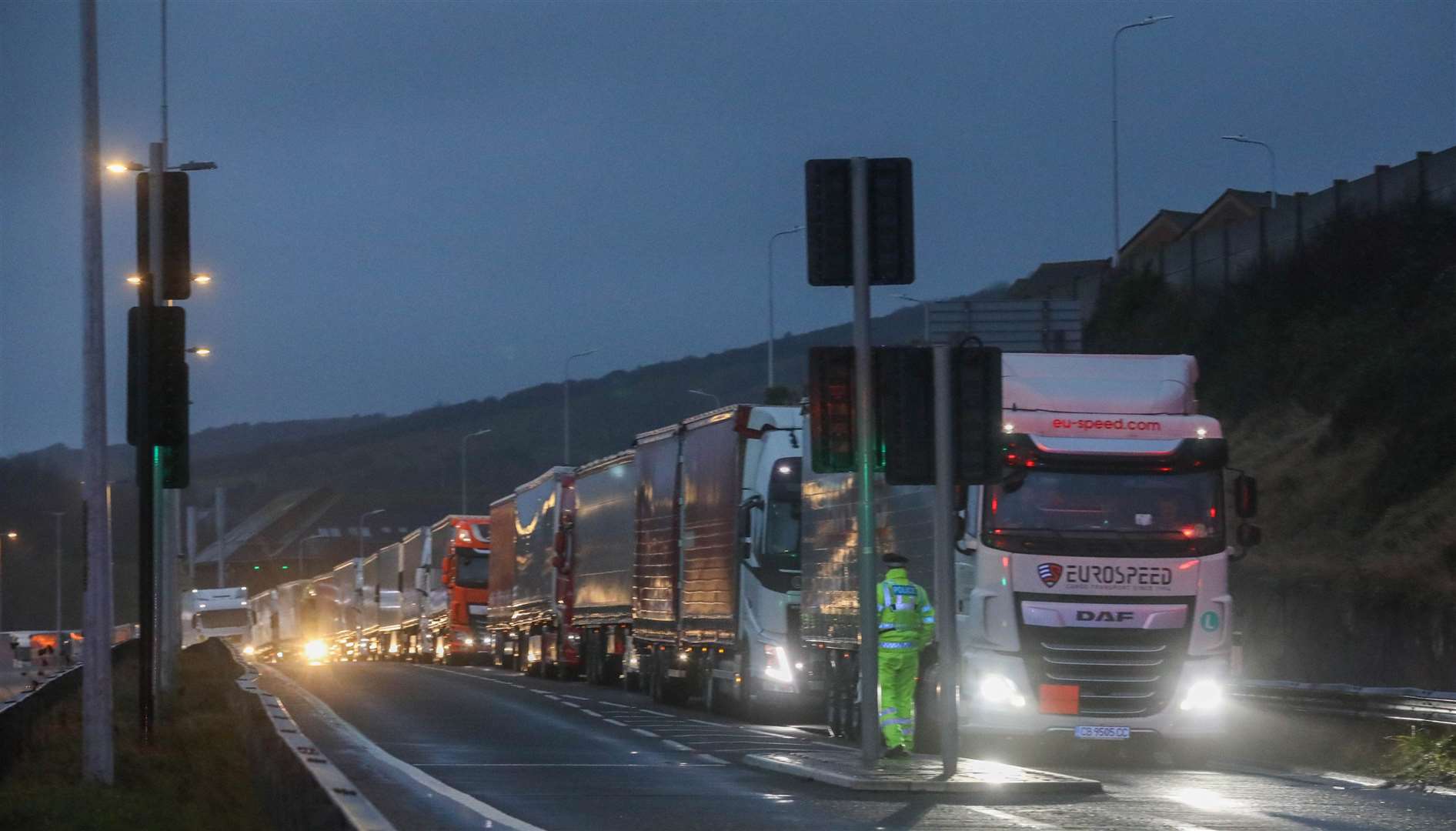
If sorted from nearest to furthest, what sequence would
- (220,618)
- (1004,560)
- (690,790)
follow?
(690,790), (1004,560), (220,618)

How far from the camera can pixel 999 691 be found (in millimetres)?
17969

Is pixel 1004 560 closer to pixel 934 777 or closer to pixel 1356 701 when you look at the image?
pixel 934 777

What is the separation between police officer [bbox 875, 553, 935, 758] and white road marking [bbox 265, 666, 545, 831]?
151 inches

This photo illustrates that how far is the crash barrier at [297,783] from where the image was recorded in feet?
28.0

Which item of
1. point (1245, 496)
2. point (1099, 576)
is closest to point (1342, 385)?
point (1245, 496)

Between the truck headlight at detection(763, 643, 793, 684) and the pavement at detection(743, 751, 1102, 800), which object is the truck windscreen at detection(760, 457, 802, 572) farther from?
the pavement at detection(743, 751, 1102, 800)

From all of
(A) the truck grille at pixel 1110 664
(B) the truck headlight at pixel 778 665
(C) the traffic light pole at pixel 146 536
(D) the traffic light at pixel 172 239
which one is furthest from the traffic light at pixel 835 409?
(B) the truck headlight at pixel 778 665

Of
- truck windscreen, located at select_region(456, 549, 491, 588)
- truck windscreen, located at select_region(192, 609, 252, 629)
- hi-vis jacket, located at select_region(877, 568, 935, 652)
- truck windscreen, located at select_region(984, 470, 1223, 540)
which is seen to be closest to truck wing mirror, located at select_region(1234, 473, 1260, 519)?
truck windscreen, located at select_region(984, 470, 1223, 540)

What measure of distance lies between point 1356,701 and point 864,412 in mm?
6673

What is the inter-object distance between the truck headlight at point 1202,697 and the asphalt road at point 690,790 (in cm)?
55

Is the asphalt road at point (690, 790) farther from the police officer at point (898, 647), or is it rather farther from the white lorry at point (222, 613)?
the white lorry at point (222, 613)

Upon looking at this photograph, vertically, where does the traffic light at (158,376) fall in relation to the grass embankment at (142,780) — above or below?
above

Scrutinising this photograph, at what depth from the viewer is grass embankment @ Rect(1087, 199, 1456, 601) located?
104ft

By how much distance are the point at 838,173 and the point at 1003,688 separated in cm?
481
